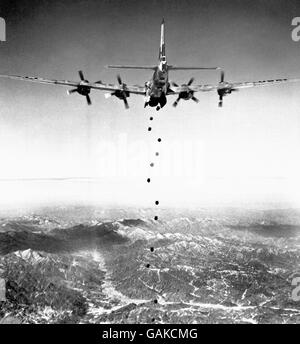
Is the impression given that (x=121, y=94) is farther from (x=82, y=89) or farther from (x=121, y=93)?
(x=82, y=89)

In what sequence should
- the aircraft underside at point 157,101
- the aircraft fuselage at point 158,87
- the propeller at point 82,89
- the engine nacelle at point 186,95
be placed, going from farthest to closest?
the engine nacelle at point 186,95
the propeller at point 82,89
the aircraft underside at point 157,101
the aircraft fuselage at point 158,87

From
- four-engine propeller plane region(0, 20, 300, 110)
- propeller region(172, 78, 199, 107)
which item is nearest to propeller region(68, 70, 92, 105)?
four-engine propeller plane region(0, 20, 300, 110)

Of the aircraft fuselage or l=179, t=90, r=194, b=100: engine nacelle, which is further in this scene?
l=179, t=90, r=194, b=100: engine nacelle

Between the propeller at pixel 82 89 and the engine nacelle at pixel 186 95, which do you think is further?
the engine nacelle at pixel 186 95

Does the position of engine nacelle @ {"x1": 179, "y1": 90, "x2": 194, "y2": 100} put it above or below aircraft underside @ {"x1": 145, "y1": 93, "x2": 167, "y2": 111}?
above

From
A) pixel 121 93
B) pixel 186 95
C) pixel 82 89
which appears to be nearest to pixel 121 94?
pixel 121 93

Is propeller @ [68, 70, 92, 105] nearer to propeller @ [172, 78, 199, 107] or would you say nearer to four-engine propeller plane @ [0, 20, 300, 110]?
four-engine propeller plane @ [0, 20, 300, 110]

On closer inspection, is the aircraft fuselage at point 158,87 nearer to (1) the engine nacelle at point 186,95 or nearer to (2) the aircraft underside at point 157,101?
(2) the aircraft underside at point 157,101

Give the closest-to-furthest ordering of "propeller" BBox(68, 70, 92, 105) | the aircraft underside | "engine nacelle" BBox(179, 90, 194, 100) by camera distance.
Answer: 1. the aircraft underside
2. "propeller" BBox(68, 70, 92, 105)
3. "engine nacelle" BBox(179, 90, 194, 100)

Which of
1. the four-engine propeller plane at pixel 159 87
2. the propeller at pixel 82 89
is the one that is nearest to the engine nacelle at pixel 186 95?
the four-engine propeller plane at pixel 159 87
